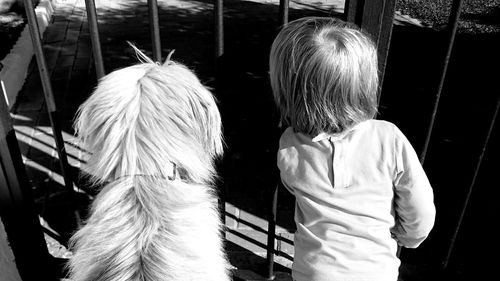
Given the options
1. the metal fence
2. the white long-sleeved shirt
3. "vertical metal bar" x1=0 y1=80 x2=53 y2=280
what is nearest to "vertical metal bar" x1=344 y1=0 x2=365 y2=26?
the metal fence

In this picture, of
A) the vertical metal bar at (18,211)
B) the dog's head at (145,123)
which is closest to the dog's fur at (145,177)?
the dog's head at (145,123)

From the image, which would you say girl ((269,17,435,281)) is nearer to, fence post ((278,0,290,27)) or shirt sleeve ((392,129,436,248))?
shirt sleeve ((392,129,436,248))

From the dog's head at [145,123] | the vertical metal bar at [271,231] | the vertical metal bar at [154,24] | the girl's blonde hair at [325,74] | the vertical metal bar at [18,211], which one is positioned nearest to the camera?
the girl's blonde hair at [325,74]

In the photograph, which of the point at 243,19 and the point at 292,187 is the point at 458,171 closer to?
the point at 292,187

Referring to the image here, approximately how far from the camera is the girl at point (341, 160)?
1814 mm

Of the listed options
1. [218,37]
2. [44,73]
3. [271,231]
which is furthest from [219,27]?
[271,231]

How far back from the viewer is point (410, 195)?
1.97 meters

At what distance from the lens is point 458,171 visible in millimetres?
4465

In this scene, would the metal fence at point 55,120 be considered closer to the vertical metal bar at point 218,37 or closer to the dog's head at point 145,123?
the vertical metal bar at point 218,37

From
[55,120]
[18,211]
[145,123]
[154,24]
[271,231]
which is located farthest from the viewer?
[271,231]

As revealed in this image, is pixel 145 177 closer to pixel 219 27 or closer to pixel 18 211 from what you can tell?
pixel 219 27

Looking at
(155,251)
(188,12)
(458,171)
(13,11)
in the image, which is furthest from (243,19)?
(155,251)

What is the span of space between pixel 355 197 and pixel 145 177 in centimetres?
81

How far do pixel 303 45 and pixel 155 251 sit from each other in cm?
92
